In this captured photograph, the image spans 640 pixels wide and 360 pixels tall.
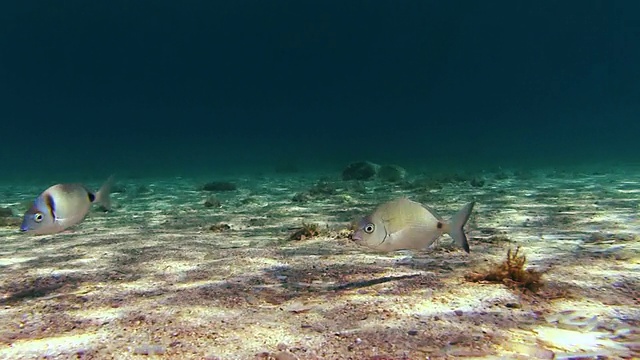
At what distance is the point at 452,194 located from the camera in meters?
11.8

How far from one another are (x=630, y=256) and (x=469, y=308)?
2.66 metres

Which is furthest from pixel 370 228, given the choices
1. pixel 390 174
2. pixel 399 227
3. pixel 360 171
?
pixel 360 171

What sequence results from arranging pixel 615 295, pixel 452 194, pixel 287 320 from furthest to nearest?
pixel 452 194 → pixel 615 295 → pixel 287 320

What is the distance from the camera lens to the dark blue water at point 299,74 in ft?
257

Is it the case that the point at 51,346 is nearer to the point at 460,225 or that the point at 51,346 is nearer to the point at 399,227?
the point at 399,227

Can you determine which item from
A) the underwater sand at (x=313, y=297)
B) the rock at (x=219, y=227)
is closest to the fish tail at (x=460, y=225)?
the underwater sand at (x=313, y=297)

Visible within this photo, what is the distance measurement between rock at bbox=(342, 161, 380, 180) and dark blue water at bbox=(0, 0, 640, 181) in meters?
47.6

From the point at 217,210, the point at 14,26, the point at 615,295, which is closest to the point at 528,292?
the point at 615,295

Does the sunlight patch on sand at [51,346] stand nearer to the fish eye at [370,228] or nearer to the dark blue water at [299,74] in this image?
the fish eye at [370,228]

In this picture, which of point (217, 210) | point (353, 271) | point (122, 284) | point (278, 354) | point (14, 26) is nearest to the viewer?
point (278, 354)

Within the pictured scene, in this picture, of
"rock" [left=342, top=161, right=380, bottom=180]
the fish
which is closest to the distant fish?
the fish

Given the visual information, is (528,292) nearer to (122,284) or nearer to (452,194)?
(122,284)

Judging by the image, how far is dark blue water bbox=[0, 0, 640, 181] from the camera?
78.4m

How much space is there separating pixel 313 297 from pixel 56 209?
7.33 feet
